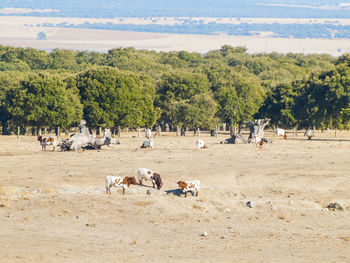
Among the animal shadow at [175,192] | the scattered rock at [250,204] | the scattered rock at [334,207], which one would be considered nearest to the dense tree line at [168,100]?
the scattered rock at [334,207]

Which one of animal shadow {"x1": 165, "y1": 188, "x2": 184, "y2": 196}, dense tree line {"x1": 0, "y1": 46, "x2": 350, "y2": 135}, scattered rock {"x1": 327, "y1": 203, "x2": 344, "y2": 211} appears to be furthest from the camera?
dense tree line {"x1": 0, "y1": 46, "x2": 350, "y2": 135}

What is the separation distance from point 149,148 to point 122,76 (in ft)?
139

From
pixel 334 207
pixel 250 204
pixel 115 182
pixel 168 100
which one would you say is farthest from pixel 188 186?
pixel 168 100

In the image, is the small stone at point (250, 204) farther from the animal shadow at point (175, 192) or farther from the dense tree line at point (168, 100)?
the dense tree line at point (168, 100)

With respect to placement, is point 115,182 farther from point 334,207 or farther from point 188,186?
point 334,207

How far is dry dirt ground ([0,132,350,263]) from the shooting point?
35.5m

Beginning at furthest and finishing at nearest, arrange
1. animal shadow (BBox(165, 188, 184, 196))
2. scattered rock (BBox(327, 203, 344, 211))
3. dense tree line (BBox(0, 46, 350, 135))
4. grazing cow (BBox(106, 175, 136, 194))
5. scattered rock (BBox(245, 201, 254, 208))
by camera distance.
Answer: dense tree line (BBox(0, 46, 350, 135)) < animal shadow (BBox(165, 188, 184, 196)) < grazing cow (BBox(106, 175, 136, 194)) < scattered rock (BBox(327, 203, 344, 211)) < scattered rock (BBox(245, 201, 254, 208))

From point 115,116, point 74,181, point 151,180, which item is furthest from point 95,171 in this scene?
point 115,116

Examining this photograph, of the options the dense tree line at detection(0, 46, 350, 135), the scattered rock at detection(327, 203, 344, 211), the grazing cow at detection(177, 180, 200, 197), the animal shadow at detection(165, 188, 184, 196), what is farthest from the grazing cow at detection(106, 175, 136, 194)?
the dense tree line at detection(0, 46, 350, 135)

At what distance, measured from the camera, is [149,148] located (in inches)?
2997

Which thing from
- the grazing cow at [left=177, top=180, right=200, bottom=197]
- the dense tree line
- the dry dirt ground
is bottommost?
the dry dirt ground

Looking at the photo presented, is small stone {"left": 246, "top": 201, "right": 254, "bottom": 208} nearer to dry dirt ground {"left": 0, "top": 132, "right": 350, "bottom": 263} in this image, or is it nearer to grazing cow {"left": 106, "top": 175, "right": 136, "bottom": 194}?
dry dirt ground {"left": 0, "top": 132, "right": 350, "bottom": 263}

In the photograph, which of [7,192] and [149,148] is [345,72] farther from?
[7,192]

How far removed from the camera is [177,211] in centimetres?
4378
